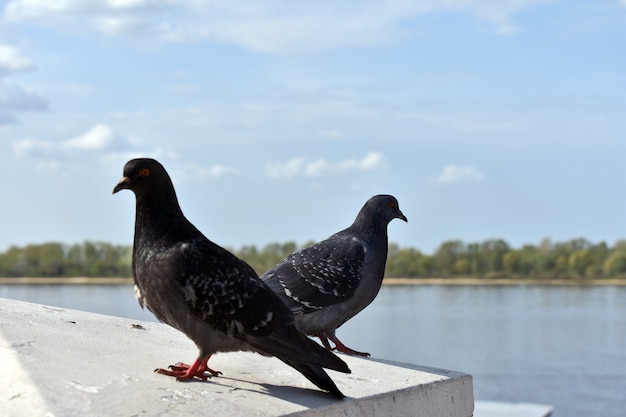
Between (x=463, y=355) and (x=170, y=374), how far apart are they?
84500 millimetres

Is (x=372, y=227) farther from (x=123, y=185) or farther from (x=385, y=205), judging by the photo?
(x=123, y=185)

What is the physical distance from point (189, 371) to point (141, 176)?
3.86 ft

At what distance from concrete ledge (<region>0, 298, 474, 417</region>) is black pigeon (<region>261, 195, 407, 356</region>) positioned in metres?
0.36

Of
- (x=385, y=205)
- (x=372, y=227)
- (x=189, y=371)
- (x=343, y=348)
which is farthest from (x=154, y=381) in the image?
(x=385, y=205)

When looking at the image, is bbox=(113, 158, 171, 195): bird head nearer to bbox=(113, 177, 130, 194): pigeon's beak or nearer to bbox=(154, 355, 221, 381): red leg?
bbox=(113, 177, 130, 194): pigeon's beak

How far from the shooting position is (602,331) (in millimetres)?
110000

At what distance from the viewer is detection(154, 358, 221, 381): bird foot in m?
5.21

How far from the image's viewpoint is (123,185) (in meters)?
4.91

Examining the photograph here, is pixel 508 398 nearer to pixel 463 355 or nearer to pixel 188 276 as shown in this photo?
pixel 463 355

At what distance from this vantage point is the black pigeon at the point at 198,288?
16.0ft

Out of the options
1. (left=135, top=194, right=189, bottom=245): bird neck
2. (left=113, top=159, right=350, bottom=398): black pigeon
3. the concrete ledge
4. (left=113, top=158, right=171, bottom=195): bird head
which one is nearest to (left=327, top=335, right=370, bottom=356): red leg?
the concrete ledge

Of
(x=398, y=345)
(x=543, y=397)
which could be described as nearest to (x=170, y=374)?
(x=543, y=397)

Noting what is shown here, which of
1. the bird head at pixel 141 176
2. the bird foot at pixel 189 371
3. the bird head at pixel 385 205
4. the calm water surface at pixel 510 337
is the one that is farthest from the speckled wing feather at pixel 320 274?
the calm water surface at pixel 510 337

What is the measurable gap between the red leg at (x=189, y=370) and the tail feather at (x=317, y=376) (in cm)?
52
